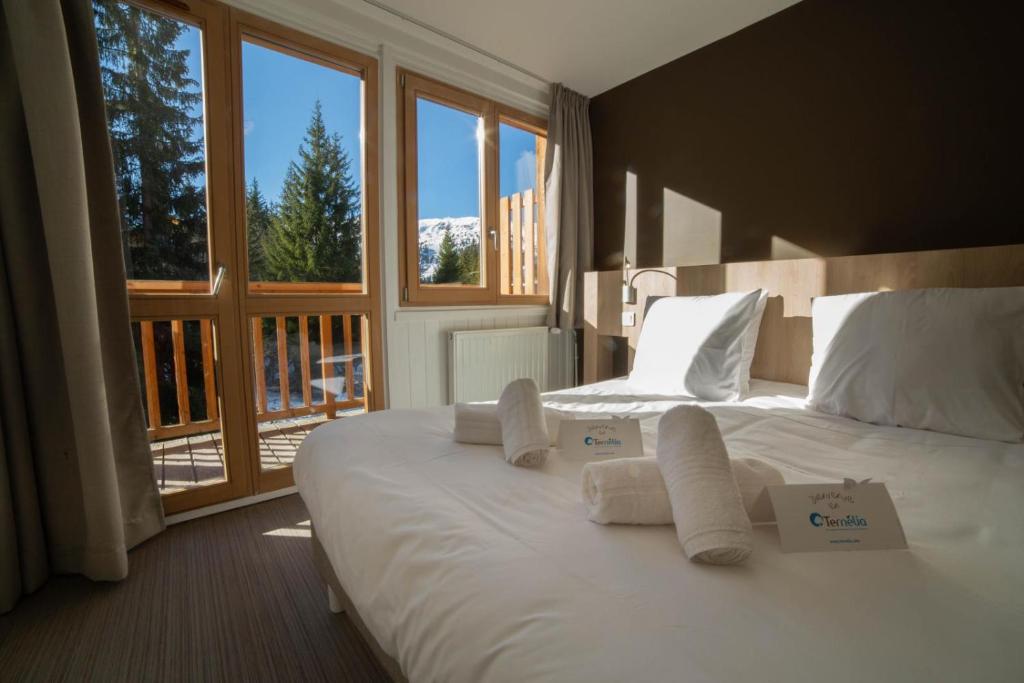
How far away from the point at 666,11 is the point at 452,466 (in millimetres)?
2505

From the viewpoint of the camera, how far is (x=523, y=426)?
3.54 feet

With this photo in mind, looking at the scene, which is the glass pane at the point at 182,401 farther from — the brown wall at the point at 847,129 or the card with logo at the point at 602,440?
the brown wall at the point at 847,129

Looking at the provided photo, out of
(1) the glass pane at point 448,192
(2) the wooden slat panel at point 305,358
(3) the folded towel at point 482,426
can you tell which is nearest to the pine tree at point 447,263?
(1) the glass pane at point 448,192

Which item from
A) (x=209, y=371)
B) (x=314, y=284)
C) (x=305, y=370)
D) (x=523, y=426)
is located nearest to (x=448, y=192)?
(x=314, y=284)

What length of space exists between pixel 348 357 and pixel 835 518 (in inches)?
91.6

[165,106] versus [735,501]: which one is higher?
[165,106]

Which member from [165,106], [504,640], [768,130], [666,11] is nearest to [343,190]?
[165,106]

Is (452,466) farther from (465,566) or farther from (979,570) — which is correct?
(979,570)

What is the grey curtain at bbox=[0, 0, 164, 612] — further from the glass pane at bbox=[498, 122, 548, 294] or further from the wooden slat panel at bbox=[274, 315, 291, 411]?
the glass pane at bbox=[498, 122, 548, 294]

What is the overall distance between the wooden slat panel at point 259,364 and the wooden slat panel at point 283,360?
7 cm

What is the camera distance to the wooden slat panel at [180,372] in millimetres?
2100

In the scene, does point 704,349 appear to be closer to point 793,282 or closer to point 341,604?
point 793,282

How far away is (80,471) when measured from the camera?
63.1 inches

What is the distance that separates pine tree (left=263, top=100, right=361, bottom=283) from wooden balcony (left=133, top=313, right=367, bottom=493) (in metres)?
0.25
